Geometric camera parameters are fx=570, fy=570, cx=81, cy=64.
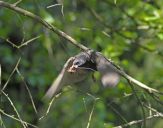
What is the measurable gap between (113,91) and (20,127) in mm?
1780

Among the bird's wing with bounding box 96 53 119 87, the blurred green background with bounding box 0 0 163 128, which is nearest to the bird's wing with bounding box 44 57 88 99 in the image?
the bird's wing with bounding box 96 53 119 87

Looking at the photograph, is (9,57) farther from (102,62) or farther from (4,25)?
(102,62)

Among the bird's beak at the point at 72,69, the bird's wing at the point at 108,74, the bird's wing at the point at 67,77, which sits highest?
the bird's wing at the point at 108,74

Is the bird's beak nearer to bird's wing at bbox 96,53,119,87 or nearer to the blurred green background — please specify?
bird's wing at bbox 96,53,119,87

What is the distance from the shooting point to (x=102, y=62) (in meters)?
2.04

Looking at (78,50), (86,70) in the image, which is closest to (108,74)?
(86,70)

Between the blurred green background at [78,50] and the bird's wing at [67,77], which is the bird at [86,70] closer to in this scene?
the bird's wing at [67,77]

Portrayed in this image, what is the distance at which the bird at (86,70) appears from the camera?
6.52ft

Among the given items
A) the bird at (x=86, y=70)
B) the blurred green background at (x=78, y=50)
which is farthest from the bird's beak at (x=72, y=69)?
the blurred green background at (x=78, y=50)

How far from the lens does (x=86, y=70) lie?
214 centimetres

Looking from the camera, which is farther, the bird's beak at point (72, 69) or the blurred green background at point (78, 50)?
the blurred green background at point (78, 50)

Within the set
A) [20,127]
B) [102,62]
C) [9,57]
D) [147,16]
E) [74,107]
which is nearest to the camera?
[102,62]

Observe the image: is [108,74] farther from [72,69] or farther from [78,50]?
[78,50]

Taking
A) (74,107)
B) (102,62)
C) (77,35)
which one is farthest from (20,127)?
(74,107)
